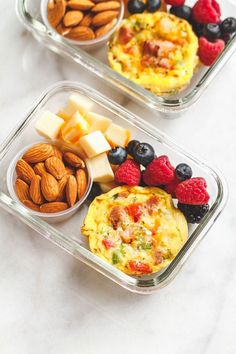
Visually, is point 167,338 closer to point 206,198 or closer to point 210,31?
point 206,198

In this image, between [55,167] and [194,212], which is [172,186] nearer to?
[194,212]

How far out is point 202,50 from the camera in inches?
81.4

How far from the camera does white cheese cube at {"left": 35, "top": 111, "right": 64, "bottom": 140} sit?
195cm

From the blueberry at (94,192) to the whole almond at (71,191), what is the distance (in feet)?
0.24

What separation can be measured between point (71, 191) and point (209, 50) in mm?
576

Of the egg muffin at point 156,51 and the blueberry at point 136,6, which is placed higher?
the blueberry at point 136,6

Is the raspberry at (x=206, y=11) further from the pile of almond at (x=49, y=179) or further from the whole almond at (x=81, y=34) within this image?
the pile of almond at (x=49, y=179)

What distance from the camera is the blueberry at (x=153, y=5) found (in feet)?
6.89

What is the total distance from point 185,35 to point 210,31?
0.24 ft

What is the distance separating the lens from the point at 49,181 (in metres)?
1.87

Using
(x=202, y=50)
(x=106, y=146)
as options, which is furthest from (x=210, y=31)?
(x=106, y=146)

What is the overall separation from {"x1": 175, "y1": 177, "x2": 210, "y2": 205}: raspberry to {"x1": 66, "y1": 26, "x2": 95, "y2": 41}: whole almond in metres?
0.53

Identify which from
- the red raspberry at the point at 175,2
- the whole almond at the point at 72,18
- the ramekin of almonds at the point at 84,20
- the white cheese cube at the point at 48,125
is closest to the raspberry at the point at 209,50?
the red raspberry at the point at 175,2

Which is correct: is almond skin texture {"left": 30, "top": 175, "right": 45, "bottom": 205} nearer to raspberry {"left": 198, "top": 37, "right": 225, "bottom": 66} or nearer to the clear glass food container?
the clear glass food container
